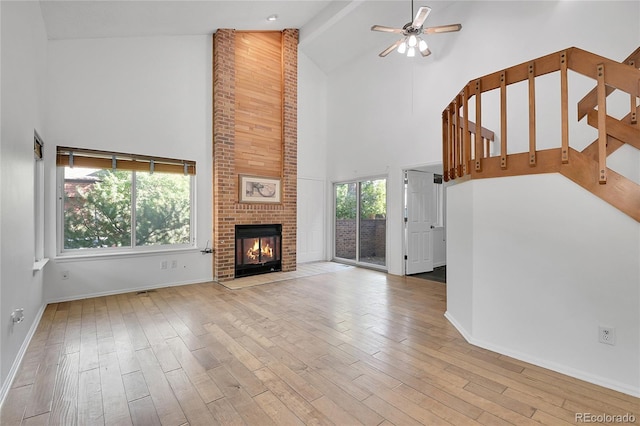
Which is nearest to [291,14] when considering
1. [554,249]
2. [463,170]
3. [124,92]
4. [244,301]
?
[124,92]

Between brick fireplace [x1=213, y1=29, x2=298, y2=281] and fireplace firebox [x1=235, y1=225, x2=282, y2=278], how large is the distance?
0.11 metres

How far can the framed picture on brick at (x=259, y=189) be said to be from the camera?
5.36 metres

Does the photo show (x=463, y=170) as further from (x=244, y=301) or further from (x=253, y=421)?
(x=244, y=301)

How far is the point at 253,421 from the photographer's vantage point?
66.1 inches

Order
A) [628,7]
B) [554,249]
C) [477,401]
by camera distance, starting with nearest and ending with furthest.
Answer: [477,401] < [554,249] < [628,7]

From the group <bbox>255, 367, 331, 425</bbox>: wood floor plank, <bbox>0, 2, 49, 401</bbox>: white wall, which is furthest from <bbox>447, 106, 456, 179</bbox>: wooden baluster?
<bbox>0, 2, 49, 401</bbox>: white wall

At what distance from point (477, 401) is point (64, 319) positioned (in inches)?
161

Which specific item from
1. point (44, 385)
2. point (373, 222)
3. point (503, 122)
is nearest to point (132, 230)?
point (44, 385)

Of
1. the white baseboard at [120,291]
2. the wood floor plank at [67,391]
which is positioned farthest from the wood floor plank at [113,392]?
the white baseboard at [120,291]

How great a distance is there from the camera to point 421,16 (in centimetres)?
358

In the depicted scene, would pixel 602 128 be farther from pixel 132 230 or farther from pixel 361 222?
pixel 132 230

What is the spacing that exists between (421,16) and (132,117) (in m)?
4.22

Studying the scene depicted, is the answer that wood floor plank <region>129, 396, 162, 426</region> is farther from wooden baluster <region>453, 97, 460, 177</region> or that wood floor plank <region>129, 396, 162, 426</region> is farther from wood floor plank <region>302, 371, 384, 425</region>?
wooden baluster <region>453, 97, 460, 177</region>

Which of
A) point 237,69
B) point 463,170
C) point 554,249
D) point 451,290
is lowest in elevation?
point 451,290
